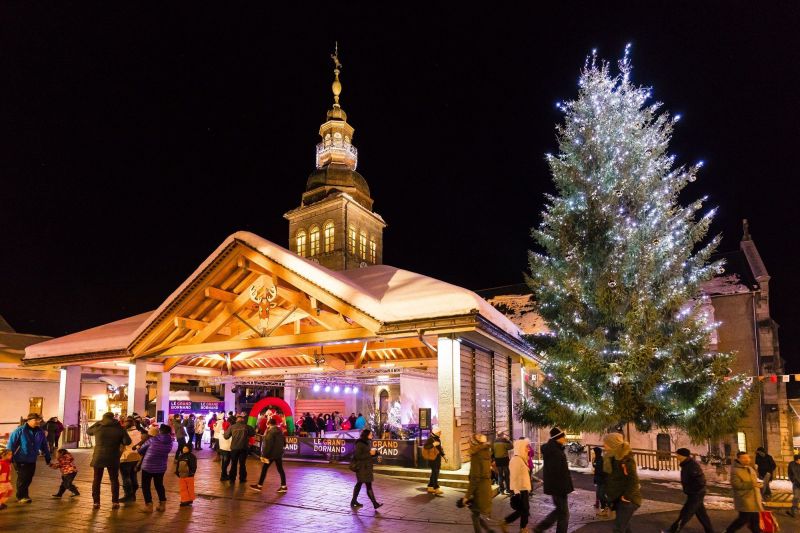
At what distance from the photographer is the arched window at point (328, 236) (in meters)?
43.2

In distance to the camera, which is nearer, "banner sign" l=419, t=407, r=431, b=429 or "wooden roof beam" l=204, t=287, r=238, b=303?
"banner sign" l=419, t=407, r=431, b=429

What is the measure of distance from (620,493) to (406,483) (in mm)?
6595

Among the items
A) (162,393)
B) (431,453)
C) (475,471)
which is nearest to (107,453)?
(431,453)

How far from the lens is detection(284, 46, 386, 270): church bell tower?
140 feet

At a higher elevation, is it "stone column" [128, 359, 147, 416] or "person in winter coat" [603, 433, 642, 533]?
"stone column" [128, 359, 147, 416]

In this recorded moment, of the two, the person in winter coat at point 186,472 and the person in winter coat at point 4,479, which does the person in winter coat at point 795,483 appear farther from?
the person in winter coat at point 4,479

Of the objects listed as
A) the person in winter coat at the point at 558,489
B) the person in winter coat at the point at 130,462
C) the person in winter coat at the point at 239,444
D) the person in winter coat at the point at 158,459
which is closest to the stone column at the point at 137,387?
the person in winter coat at the point at 239,444

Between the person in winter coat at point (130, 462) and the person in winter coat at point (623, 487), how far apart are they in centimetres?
888

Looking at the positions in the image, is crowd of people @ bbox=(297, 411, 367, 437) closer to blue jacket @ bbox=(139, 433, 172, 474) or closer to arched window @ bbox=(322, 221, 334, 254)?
blue jacket @ bbox=(139, 433, 172, 474)

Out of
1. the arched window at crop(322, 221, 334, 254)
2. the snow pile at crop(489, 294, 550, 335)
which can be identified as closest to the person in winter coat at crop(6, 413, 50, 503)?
the snow pile at crop(489, 294, 550, 335)

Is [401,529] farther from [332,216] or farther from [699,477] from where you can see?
[332,216]

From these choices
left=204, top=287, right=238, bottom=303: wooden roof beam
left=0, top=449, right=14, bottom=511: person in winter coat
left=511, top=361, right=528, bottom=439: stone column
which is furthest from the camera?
left=511, top=361, right=528, bottom=439: stone column

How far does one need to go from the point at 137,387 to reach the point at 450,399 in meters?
11.2

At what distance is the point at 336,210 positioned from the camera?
4284cm
